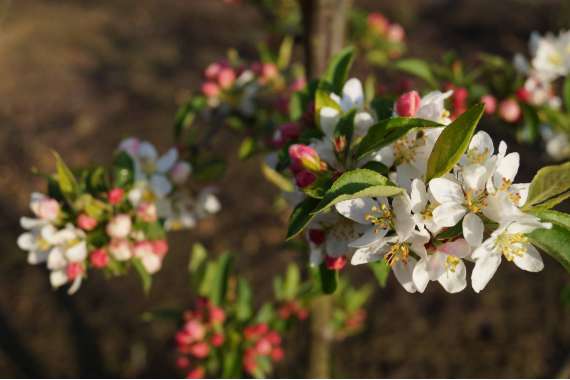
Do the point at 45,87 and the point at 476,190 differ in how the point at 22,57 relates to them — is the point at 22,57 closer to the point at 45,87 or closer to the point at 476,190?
the point at 45,87

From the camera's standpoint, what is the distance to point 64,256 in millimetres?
1350

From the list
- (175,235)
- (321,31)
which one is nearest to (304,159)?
(321,31)

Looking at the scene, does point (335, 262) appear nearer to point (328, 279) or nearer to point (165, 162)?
point (328, 279)

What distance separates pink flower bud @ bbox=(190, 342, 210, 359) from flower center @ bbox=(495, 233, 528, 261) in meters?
1.16

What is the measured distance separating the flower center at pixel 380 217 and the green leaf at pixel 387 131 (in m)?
0.10

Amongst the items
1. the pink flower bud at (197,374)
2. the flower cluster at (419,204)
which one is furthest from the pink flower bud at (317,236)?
the pink flower bud at (197,374)

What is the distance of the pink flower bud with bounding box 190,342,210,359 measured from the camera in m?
1.79

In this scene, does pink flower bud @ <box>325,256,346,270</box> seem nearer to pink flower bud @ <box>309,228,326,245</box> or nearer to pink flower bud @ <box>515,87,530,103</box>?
pink flower bud @ <box>309,228,326,245</box>

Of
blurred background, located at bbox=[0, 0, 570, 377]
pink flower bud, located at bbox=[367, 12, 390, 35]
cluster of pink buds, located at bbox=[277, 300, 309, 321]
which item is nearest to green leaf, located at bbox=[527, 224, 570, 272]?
cluster of pink buds, located at bbox=[277, 300, 309, 321]

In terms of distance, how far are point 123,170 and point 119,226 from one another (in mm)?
186

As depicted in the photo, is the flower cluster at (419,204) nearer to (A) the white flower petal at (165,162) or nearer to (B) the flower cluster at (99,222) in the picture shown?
(B) the flower cluster at (99,222)

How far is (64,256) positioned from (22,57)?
17.7 feet

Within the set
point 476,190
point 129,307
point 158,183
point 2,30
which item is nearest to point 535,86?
point 476,190

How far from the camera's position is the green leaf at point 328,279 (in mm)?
1100
